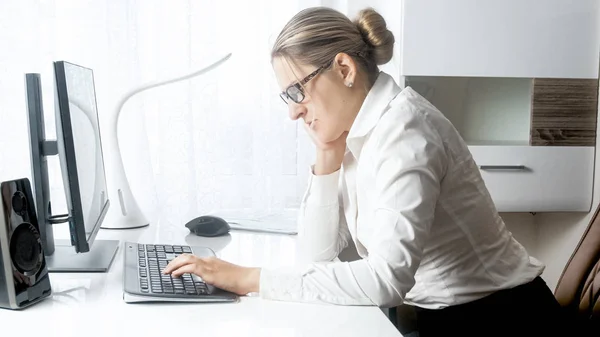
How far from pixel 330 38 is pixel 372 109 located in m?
0.17

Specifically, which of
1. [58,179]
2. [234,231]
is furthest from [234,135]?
[58,179]

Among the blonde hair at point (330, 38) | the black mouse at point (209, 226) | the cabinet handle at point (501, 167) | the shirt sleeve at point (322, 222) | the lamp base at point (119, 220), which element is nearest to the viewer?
the blonde hair at point (330, 38)

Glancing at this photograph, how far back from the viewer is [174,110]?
2123mm

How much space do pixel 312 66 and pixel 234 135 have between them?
904mm

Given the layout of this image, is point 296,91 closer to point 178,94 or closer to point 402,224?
point 402,224

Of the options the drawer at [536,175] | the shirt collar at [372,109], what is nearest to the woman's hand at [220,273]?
the shirt collar at [372,109]

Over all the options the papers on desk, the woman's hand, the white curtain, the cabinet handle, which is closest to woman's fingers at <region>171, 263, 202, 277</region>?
the woman's hand

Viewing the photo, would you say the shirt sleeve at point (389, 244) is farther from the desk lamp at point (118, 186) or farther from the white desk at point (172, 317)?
the desk lamp at point (118, 186)

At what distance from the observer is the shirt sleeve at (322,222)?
5.09ft

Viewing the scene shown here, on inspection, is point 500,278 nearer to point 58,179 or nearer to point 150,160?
point 150,160

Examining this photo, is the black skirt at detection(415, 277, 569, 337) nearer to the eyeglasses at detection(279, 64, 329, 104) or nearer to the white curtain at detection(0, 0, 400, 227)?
the eyeglasses at detection(279, 64, 329, 104)

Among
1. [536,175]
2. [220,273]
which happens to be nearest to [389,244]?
[220,273]

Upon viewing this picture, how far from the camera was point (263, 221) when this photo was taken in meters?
1.97

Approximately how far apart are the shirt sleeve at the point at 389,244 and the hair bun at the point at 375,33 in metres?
0.26
